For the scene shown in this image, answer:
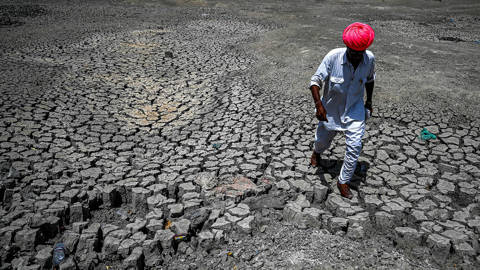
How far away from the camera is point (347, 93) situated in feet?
9.45

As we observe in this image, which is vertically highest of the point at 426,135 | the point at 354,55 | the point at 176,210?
the point at 354,55

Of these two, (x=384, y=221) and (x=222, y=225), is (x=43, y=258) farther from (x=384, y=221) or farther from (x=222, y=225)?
(x=384, y=221)

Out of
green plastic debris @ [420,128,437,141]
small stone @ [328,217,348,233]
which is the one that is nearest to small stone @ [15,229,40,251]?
small stone @ [328,217,348,233]

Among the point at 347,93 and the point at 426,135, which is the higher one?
the point at 347,93

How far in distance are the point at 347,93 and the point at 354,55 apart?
0.36 m

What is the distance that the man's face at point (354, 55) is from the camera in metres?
2.66

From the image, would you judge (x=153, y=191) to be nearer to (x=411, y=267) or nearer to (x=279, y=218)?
(x=279, y=218)

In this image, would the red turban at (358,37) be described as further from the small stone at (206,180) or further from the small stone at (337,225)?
the small stone at (206,180)

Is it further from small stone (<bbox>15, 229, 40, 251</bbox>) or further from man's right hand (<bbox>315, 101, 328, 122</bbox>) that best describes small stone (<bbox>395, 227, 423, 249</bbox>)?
small stone (<bbox>15, 229, 40, 251</bbox>)

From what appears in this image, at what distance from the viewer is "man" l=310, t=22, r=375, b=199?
2.77m

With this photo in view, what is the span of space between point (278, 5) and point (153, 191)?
13.5m

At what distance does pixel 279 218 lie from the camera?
9.09 ft

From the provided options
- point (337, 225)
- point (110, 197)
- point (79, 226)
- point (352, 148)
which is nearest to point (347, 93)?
point (352, 148)

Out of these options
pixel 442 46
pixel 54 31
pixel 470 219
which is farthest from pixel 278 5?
pixel 470 219
